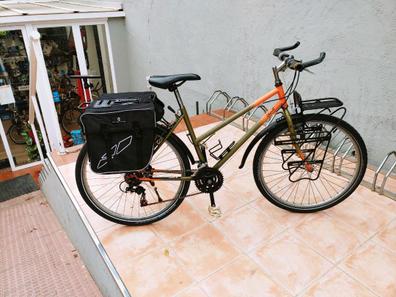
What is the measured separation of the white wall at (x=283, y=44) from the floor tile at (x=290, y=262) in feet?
3.78

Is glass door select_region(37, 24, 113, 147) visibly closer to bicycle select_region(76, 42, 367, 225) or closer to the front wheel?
bicycle select_region(76, 42, 367, 225)

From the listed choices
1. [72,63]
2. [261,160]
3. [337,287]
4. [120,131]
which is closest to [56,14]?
[72,63]

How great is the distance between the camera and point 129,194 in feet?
7.39

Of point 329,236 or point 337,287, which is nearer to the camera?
point 337,287

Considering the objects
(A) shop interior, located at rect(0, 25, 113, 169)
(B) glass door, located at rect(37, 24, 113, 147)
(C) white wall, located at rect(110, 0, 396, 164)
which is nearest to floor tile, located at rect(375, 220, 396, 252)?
(C) white wall, located at rect(110, 0, 396, 164)

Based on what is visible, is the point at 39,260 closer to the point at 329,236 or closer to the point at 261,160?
the point at 261,160

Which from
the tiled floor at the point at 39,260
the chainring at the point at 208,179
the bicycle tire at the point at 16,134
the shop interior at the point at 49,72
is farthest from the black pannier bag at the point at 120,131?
the bicycle tire at the point at 16,134

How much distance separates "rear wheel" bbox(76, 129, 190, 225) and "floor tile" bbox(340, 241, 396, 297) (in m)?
1.02

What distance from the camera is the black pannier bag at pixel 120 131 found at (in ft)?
4.87

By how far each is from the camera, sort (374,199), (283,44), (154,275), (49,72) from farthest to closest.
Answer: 1. (49,72)
2. (283,44)
3. (374,199)
4. (154,275)

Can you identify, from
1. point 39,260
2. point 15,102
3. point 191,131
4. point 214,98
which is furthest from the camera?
point 15,102

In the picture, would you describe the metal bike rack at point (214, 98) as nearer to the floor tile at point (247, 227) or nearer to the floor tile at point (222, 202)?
the floor tile at point (222, 202)

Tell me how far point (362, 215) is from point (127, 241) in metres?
1.49

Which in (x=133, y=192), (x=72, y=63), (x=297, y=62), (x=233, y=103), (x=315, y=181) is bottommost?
(x=315, y=181)
